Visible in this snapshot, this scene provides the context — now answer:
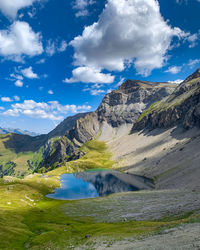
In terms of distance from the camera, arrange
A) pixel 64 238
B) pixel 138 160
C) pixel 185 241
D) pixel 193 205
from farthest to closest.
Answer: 1. pixel 138 160
2. pixel 193 205
3. pixel 64 238
4. pixel 185 241

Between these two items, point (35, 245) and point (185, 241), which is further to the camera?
point (35, 245)

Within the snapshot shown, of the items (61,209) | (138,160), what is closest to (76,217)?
(61,209)

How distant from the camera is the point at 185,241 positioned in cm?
2170

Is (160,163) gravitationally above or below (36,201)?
above

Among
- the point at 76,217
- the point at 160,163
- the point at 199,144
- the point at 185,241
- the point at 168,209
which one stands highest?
the point at 199,144

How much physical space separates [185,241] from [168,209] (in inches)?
1467

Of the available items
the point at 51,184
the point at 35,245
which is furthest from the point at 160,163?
the point at 35,245

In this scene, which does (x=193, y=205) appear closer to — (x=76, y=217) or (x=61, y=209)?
(x=76, y=217)

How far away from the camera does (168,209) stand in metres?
55.0

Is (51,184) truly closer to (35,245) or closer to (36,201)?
(36,201)

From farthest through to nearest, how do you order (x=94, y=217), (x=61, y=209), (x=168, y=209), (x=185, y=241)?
(x=61, y=209) → (x=94, y=217) → (x=168, y=209) → (x=185, y=241)

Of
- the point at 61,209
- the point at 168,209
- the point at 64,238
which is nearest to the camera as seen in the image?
the point at 64,238

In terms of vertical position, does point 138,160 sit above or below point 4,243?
above

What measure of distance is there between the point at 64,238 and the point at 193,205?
38092mm
